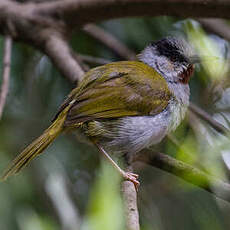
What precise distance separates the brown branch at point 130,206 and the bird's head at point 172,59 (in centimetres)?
138

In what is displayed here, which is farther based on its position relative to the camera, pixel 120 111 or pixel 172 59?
pixel 172 59

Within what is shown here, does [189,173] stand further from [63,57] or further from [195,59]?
[63,57]

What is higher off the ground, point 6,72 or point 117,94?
point 6,72

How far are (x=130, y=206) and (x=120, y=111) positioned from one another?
1133 millimetres

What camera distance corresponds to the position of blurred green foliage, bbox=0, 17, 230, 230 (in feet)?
11.1

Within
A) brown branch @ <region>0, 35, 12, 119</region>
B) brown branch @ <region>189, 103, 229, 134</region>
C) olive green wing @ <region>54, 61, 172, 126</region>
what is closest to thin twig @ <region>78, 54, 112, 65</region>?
brown branch @ <region>0, 35, 12, 119</region>

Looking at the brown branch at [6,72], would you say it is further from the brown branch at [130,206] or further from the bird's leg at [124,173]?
the brown branch at [130,206]

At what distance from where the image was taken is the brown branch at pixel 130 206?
7.05 feet

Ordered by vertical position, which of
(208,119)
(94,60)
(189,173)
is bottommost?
(208,119)

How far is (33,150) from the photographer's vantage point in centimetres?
329

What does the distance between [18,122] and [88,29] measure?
1.06m

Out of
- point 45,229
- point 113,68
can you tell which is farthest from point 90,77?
point 45,229

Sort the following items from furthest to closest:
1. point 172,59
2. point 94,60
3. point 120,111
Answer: point 94,60, point 172,59, point 120,111

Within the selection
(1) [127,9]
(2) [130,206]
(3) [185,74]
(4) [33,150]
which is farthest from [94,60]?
(2) [130,206]
